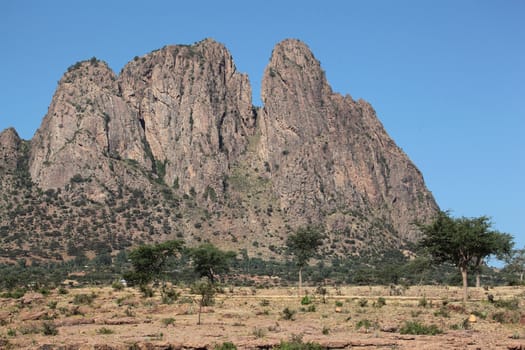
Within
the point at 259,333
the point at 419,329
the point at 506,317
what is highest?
the point at 506,317

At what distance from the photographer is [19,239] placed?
6363 inches

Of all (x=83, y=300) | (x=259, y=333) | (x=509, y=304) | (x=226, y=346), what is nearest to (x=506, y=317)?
(x=509, y=304)

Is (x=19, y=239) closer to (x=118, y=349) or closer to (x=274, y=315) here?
(x=274, y=315)

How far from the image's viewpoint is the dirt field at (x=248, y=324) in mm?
31141

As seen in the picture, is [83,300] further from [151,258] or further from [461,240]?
[151,258]

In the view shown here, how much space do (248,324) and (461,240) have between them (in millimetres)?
28439

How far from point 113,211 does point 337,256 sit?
5817 cm

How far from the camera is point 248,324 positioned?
39062 mm

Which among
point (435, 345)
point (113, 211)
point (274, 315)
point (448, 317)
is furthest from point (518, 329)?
point (113, 211)

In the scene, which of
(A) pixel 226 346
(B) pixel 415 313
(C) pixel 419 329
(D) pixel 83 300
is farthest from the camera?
(D) pixel 83 300

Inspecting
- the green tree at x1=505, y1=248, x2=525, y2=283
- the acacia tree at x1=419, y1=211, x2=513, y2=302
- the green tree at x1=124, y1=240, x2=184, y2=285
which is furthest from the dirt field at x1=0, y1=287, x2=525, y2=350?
the green tree at x1=505, y1=248, x2=525, y2=283

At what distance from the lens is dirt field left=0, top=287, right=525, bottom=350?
31141mm

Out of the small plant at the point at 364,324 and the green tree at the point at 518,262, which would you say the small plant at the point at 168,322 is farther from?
the green tree at the point at 518,262

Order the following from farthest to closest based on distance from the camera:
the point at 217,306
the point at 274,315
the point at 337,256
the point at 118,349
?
the point at 337,256 → the point at 217,306 → the point at 274,315 → the point at 118,349
